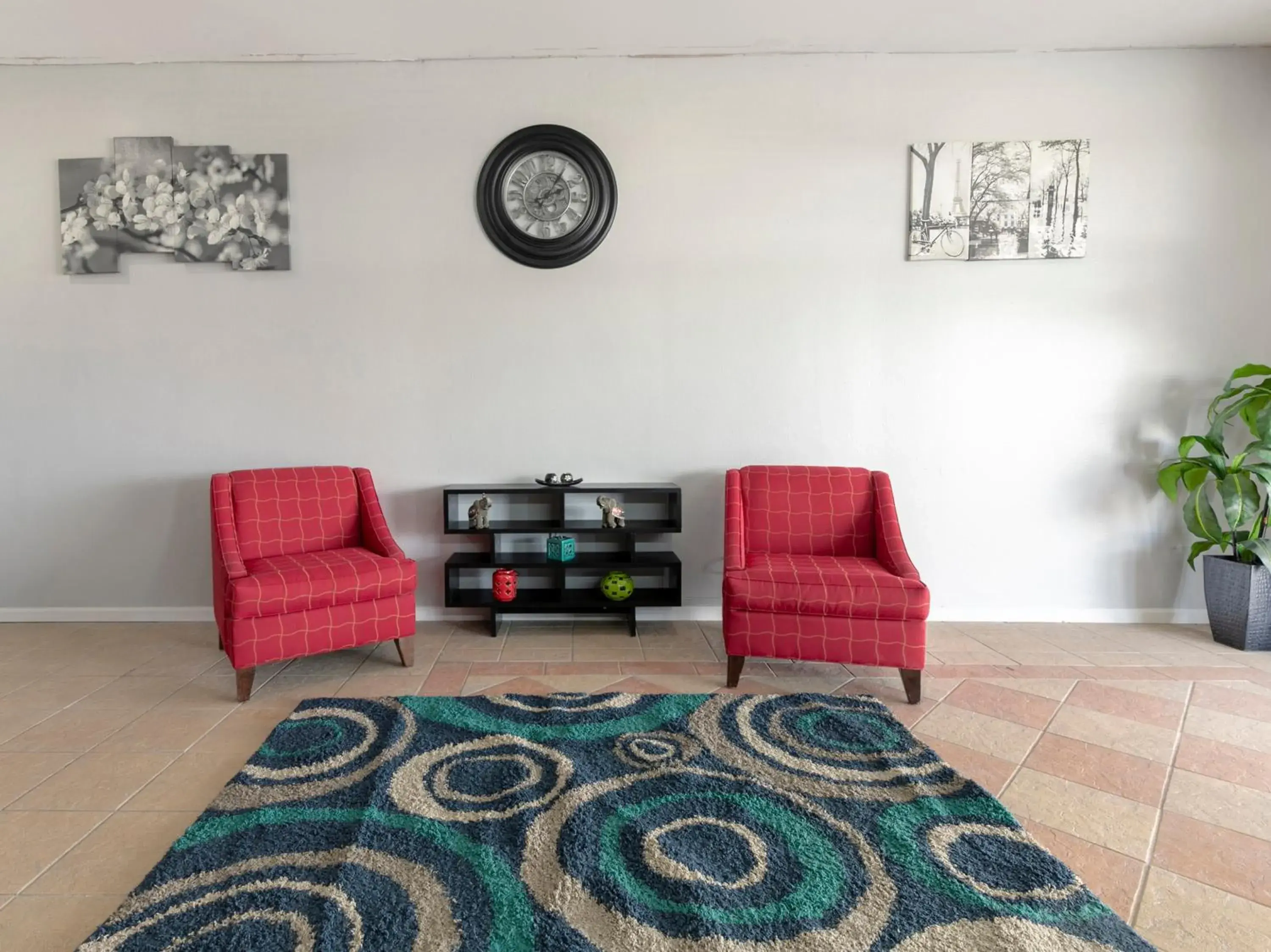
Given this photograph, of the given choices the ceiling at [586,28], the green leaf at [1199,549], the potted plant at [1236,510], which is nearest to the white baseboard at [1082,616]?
the potted plant at [1236,510]

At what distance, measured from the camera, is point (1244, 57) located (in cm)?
372

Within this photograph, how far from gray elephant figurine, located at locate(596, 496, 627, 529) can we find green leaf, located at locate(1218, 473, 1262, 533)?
9.91 feet

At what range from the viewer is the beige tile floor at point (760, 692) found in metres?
1.73

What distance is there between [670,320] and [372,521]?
6.27ft

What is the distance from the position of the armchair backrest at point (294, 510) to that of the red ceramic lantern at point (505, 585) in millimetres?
744

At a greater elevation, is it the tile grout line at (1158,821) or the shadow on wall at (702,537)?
the shadow on wall at (702,537)

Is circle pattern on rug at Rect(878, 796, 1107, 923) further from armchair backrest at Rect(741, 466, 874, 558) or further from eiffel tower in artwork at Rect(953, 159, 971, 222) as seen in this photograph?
eiffel tower in artwork at Rect(953, 159, 971, 222)

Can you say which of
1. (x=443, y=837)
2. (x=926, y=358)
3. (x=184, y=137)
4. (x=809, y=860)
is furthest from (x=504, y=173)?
(x=809, y=860)

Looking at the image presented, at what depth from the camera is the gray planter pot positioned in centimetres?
342

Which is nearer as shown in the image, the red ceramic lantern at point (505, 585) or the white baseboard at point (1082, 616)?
the red ceramic lantern at point (505, 585)

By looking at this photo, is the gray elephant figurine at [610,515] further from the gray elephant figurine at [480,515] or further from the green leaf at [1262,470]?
the green leaf at [1262,470]

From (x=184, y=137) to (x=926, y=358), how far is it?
13.9 feet

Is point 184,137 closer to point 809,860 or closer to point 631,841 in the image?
point 631,841

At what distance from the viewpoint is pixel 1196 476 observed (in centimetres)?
357
